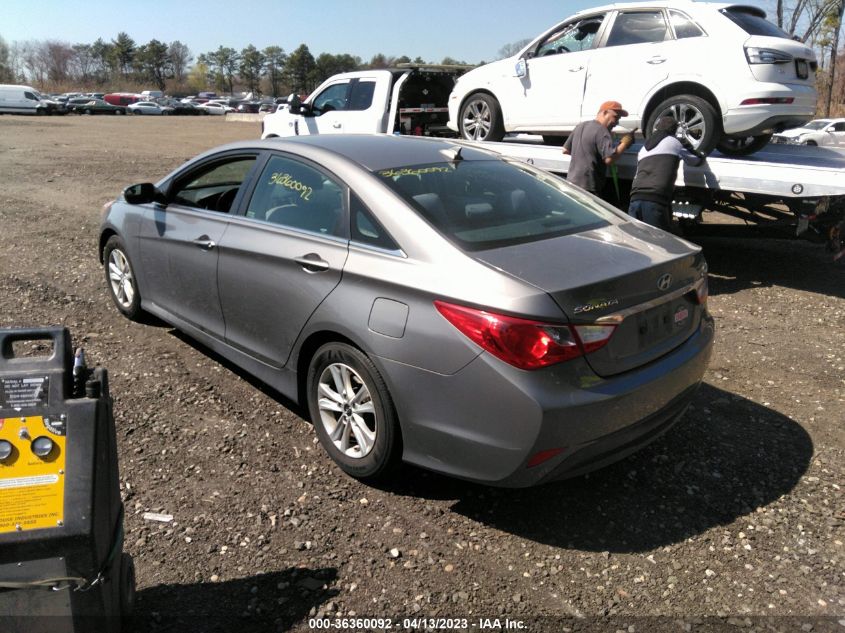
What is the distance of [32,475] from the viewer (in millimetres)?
2047

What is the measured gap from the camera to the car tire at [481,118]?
893cm

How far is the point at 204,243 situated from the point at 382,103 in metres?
7.45

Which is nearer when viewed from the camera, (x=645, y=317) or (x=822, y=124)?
(x=645, y=317)

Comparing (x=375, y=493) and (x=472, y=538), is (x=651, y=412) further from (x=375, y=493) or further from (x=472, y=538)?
(x=375, y=493)

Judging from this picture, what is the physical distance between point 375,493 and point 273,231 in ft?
5.01

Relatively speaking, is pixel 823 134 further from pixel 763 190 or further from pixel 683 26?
pixel 763 190

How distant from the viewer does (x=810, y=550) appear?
2.98 m

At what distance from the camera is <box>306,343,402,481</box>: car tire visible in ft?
10.2

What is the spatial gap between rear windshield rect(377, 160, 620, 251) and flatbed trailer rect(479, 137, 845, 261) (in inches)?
101

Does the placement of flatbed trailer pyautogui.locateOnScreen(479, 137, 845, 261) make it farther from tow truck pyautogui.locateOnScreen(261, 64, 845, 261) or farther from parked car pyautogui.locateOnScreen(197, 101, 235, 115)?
parked car pyautogui.locateOnScreen(197, 101, 235, 115)

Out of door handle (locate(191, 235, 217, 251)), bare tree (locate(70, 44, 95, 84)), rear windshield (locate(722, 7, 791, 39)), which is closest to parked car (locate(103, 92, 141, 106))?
bare tree (locate(70, 44, 95, 84))

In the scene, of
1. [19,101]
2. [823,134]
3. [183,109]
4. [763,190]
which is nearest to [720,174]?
[763,190]

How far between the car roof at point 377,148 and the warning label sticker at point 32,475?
2.08 meters

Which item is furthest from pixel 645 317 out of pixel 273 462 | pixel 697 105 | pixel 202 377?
pixel 697 105
